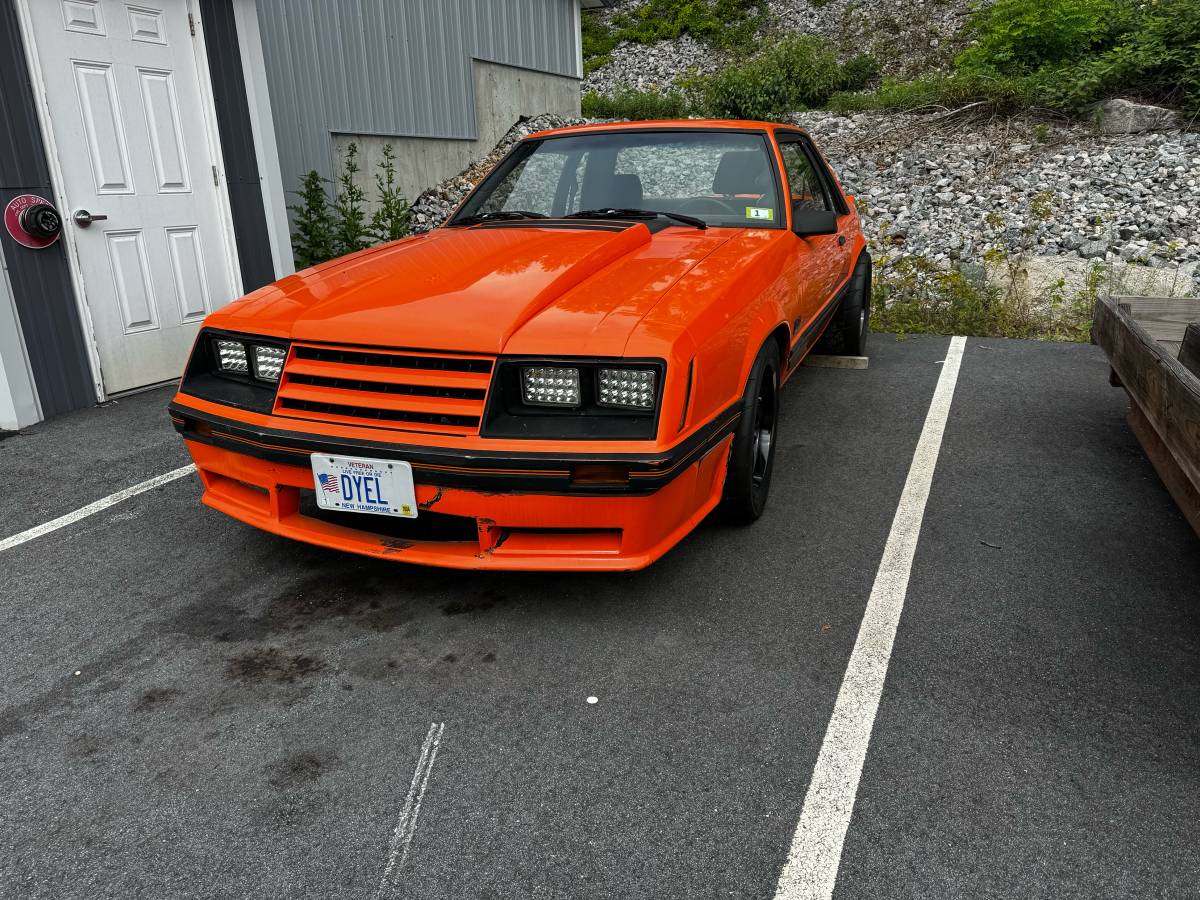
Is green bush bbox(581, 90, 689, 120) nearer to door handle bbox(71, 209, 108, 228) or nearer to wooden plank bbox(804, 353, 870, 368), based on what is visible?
wooden plank bbox(804, 353, 870, 368)

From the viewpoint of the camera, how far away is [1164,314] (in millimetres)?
4488

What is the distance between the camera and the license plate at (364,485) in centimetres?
255

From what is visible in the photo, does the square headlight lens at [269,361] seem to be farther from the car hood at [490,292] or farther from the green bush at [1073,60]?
the green bush at [1073,60]

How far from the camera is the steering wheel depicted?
394 centimetres

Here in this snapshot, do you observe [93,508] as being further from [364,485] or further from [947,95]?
[947,95]

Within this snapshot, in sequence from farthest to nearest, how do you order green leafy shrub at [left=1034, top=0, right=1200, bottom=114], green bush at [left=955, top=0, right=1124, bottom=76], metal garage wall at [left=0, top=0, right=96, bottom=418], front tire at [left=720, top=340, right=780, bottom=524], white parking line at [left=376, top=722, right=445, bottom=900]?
green bush at [left=955, top=0, right=1124, bottom=76] → green leafy shrub at [left=1034, top=0, right=1200, bottom=114] → metal garage wall at [left=0, top=0, right=96, bottom=418] → front tire at [left=720, top=340, right=780, bottom=524] → white parking line at [left=376, top=722, right=445, bottom=900]

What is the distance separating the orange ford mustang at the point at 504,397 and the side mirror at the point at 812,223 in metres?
0.37

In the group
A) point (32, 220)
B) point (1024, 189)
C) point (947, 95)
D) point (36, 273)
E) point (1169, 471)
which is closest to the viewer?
point (1169, 471)

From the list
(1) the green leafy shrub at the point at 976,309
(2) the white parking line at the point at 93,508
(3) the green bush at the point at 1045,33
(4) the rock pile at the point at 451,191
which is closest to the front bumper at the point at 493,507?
(2) the white parking line at the point at 93,508

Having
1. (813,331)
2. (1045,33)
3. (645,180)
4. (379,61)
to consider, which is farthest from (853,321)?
(1045,33)

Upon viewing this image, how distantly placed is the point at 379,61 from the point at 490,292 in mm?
7702

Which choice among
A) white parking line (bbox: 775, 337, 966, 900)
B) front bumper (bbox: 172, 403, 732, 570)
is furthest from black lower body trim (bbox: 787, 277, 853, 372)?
front bumper (bbox: 172, 403, 732, 570)

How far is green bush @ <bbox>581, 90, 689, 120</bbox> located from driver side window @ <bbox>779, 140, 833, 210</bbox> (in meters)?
10.2

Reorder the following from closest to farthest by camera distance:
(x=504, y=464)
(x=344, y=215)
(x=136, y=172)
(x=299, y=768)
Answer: (x=299, y=768)
(x=504, y=464)
(x=136, y=172)
(x=344, y=215)
